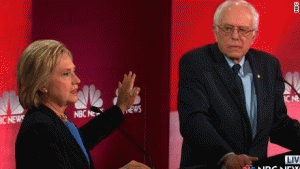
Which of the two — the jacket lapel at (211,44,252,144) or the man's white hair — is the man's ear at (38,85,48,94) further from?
the man's white hair

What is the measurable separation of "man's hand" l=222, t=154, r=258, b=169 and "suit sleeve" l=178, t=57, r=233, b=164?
213 millimetres

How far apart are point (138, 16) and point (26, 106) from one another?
7.80 ft

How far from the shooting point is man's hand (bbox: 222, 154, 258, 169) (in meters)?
2.53

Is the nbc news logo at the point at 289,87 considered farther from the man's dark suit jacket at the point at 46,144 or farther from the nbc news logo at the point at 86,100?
the man's dark suit jacket at the point at 46,144

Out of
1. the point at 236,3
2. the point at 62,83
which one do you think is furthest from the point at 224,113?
the point at 62,83

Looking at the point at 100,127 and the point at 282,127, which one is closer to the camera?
the point at 100,127

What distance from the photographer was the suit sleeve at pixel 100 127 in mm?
2840

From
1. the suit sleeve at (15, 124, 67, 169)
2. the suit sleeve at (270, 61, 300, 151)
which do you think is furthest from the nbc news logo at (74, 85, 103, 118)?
the suit sleeve at (15, 124, 67, 169)

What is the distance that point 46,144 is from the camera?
236 centimetres

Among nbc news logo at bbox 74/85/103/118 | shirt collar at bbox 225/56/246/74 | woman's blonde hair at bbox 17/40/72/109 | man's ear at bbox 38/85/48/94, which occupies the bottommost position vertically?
nbc news logo at bbox 74/85/103/118

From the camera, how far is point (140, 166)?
2.54 meters

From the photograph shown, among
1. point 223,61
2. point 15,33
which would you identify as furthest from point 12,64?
point 223,61

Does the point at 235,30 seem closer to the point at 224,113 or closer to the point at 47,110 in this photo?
the point at 224,113

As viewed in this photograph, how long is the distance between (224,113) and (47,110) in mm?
879
